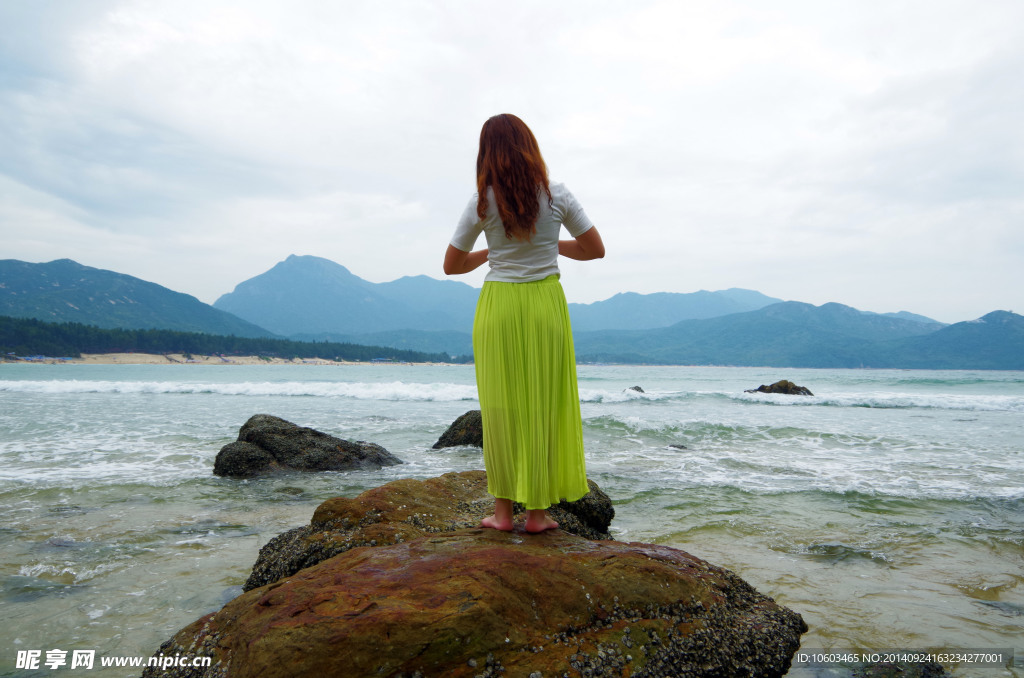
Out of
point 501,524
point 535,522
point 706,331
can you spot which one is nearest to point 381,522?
point 501,524

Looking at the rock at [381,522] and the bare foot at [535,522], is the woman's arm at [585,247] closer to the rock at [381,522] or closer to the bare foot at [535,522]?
the bare foot at [535,522]

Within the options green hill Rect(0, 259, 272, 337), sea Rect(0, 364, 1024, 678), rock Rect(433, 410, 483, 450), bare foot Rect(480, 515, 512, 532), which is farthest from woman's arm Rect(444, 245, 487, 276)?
green hill Rect(0, 259, 272, 337)

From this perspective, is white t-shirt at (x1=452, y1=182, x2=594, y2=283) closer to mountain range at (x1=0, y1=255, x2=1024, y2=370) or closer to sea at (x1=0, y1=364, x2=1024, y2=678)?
sea at (x1=0, y1=364, x2=1024, y2=678)

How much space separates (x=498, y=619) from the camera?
2465mm

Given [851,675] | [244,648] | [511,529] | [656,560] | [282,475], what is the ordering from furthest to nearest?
[282,475] < [511,529] < [656,560] < [851,675] < [244,648]

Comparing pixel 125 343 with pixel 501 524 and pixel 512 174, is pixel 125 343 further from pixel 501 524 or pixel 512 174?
pixel 512 174

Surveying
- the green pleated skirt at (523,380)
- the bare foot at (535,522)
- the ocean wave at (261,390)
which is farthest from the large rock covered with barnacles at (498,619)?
the ocean wave at (261,390)

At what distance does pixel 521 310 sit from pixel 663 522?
12.9 feet

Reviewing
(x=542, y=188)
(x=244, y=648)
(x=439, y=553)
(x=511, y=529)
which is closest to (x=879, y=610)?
(x=511, y=529)

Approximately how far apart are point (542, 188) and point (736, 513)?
499cm

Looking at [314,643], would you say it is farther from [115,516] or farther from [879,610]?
[115,516]

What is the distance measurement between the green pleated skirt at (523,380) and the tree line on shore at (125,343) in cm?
9118

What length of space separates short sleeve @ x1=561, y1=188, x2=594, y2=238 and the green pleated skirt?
323 millimetres

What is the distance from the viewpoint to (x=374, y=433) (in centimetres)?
1426
